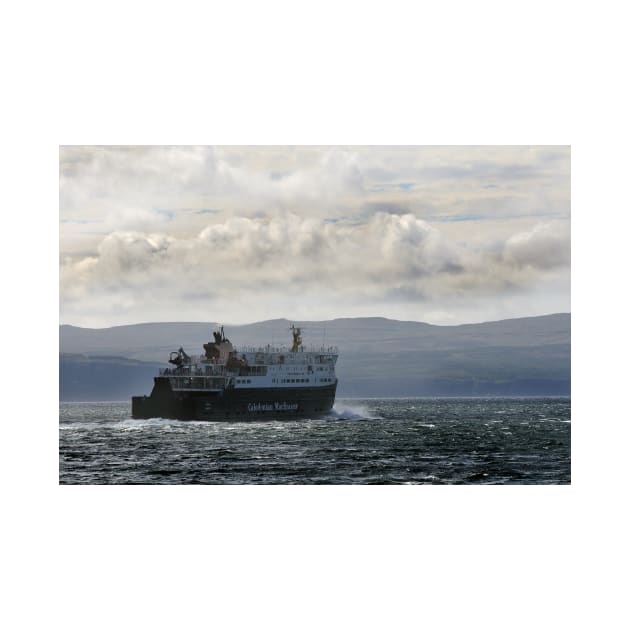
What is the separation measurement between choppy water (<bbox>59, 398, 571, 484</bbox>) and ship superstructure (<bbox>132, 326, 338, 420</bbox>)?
573 mm

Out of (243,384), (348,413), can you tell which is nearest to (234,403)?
(243,384)

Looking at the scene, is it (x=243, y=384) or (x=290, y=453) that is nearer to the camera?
(x=290, y=453)

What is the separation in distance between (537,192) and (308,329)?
7.74 metres

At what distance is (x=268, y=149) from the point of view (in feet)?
68.5

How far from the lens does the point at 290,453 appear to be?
2233 cm

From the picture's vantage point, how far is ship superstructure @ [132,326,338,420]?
2780 cm

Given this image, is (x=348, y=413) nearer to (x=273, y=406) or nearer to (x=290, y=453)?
(x=273, y=406)

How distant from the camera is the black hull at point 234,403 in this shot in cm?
2783

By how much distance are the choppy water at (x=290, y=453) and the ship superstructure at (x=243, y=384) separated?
573 millimetres

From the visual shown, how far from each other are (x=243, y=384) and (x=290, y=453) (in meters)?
7.06

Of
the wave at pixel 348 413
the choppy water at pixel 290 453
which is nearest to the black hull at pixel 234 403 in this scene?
the wave at pixel 348 413

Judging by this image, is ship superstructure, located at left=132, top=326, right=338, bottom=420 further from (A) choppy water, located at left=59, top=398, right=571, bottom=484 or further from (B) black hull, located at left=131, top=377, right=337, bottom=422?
(A) choppy water, located at left=59, top=398, right=571, bottom=484

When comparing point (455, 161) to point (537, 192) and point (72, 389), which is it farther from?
point (72, 389)
